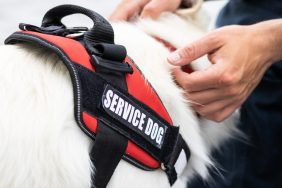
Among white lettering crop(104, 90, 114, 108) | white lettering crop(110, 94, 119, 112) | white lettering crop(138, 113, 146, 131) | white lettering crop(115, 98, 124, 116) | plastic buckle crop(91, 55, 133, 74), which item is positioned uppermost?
plastic buckle crop(91, 55, 133, 74)

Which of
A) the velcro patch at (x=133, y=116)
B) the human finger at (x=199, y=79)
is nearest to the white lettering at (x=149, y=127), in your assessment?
the velcro patch at (x=133, y=116)

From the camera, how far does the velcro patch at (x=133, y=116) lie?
650 mm

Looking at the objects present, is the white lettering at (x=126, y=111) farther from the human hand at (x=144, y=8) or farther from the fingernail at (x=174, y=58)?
the human hand at (x=144, y=8)

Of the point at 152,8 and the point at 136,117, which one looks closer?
the point at 136,117

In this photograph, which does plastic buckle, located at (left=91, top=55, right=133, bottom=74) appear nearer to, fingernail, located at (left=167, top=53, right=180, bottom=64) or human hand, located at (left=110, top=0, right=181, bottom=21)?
fingernail, located at (left=167, top=53, right=180, bottom=64)

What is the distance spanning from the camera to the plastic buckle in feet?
2.15

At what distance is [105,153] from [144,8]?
1.45 ft

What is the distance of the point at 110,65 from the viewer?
664 millimetres

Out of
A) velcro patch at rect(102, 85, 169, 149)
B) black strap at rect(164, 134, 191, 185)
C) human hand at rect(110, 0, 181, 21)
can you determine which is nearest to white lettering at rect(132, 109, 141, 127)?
velcro patch at rect(102, 85, 169, 149)

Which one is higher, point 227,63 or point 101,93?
point 101,93

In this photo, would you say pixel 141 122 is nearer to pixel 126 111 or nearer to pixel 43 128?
pixel 126 111

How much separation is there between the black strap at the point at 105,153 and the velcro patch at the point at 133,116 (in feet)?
0.09

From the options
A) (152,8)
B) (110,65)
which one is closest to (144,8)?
(152,8)

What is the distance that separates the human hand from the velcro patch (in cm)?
34
